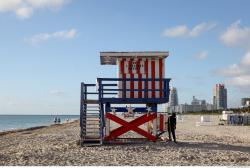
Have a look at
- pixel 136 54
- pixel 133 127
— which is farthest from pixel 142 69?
pixel 133 127

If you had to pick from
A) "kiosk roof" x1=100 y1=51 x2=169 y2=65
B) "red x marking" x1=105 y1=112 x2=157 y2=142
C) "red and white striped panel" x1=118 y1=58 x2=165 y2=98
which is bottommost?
"red x marking" x1=105 y1=112 x2=157 y2=142

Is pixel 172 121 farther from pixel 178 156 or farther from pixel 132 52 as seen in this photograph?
pixel 178 156

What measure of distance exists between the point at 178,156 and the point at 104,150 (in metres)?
3.38

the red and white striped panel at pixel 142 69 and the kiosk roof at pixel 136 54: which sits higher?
the kiosk roof at pixel 136 54

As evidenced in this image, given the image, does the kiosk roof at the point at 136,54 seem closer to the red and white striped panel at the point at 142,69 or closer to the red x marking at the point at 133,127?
the red and white striped panel at the point at 142,69

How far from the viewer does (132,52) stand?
66.6ft

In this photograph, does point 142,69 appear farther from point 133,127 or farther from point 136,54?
point 133,127

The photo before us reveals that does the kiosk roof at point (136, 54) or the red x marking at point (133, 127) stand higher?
the kiosk roof at point (136, 54)

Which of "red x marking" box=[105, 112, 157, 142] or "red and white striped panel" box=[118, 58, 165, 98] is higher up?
"red and white striped panel" box=[118, 58, 165, 98]

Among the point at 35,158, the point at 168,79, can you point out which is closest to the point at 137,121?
the point at 168,79

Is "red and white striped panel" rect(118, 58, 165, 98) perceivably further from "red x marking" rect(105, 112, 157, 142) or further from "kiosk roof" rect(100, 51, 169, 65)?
"red x marking" rect(105, 112, 157, 142)

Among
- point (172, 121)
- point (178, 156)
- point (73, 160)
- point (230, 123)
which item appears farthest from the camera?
point (230, 123)

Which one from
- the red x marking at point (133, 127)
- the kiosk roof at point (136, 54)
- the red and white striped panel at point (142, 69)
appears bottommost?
the red x marking at point (133, 127)

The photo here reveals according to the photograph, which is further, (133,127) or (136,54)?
(133,127)
